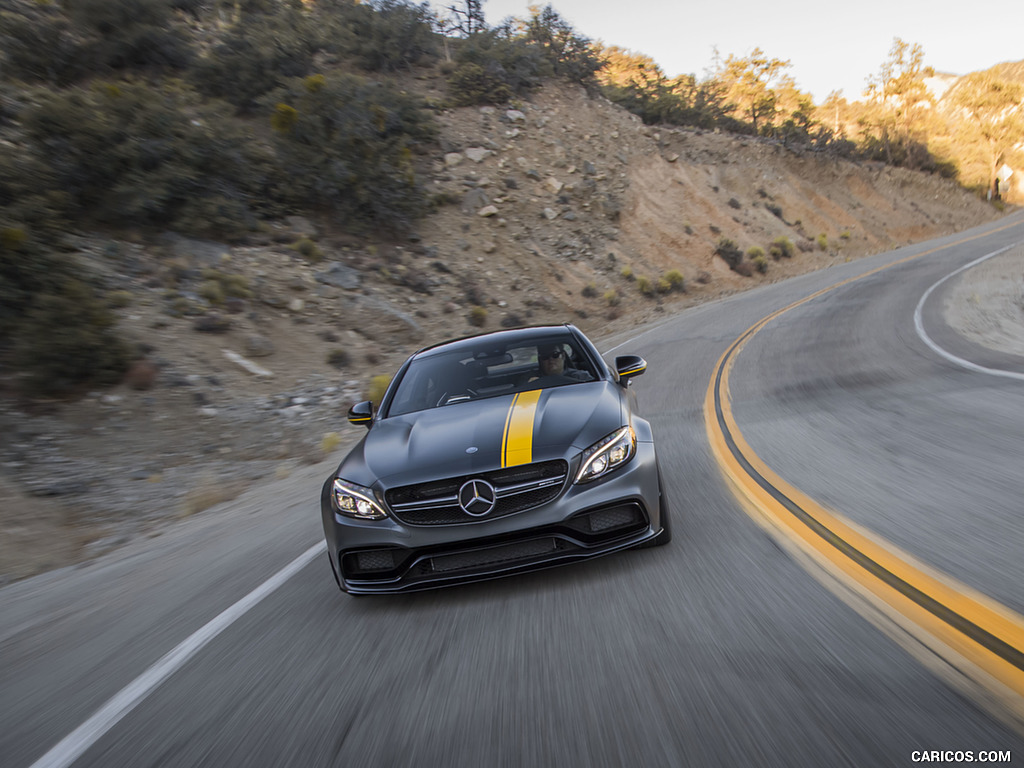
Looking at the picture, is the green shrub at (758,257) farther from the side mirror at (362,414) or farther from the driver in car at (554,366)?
the side mirror at (362,414)

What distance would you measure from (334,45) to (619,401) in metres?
36.0

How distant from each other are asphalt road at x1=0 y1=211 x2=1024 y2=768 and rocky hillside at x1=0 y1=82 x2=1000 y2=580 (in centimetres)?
245

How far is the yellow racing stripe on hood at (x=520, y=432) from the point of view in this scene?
373 centimetres

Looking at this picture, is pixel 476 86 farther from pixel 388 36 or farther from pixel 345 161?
pixel 345 161

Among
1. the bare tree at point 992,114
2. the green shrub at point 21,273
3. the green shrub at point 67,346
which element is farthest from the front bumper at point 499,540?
the bare tree at point 992,114

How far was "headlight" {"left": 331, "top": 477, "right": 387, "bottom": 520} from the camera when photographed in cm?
377

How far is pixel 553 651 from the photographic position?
10.2 ft

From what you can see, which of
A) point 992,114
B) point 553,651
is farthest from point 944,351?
point 992,114

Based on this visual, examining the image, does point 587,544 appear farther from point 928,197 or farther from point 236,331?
point 928,197

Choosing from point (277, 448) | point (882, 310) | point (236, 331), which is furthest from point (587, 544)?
point (882, 310)

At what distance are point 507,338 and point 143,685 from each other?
11.5 feet

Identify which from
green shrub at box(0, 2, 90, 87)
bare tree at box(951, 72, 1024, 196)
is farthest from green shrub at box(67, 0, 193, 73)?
bare tree at box(951, 72, 1024, 196)

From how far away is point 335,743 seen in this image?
8.52ft

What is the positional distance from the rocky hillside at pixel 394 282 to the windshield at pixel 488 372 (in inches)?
94.0
